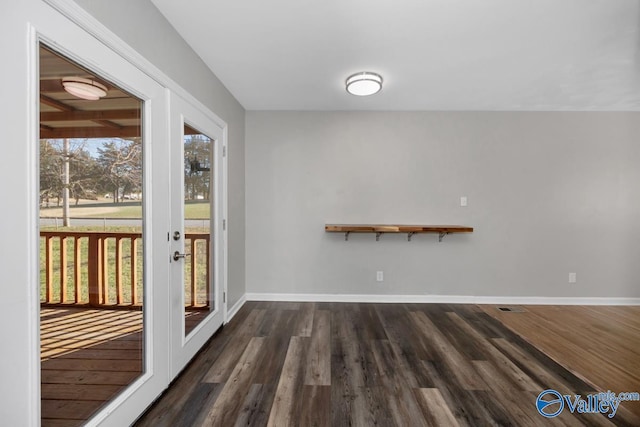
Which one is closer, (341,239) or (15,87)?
(15,87)

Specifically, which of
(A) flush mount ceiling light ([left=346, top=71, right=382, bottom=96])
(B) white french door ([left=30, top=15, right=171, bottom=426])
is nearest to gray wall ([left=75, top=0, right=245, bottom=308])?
(B) white french door ([left=30, top=15, right=171, bottom=426])

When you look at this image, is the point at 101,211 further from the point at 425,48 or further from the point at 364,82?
the point at 425,48

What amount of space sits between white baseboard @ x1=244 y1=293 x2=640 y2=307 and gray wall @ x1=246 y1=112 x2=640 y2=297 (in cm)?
6

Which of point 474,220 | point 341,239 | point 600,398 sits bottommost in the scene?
point 600,398

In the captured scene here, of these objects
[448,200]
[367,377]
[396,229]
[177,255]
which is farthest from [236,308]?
[448,200]

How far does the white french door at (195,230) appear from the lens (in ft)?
6.41

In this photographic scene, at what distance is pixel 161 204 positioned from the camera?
70.6 inches

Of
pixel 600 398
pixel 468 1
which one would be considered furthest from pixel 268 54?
pixel 600 398

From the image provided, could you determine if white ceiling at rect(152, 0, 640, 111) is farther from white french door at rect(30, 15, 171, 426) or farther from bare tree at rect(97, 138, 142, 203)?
bare tree at rect(97, 138, 142, 203)

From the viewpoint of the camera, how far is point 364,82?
2590mm

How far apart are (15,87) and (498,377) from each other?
3.04 m

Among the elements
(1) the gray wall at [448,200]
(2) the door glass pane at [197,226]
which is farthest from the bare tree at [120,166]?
(1) the gray wall at [448,200]

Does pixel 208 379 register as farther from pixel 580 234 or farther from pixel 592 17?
pixel 580 234

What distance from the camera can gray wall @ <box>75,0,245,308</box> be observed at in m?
1.44
